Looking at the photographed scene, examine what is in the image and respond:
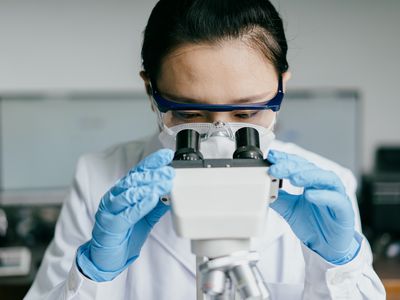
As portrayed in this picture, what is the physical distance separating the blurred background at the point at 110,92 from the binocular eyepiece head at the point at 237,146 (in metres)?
1.42

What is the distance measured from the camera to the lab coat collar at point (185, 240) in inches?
50.3

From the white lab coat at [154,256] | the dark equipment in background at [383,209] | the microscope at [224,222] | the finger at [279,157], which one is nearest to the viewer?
the microscope at [224,222]

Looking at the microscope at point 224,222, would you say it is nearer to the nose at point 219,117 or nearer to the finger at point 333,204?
the finger at point 333,204

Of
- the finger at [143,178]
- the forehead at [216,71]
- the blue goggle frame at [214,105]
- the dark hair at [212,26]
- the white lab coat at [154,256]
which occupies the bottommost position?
the white lab coat at [154,256]

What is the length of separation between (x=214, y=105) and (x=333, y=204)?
0.89 ft

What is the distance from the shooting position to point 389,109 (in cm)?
256

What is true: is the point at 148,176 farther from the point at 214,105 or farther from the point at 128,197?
the point at 214,105

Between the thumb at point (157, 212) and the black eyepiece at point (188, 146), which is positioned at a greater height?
the black eyepiece at point (188, 146)

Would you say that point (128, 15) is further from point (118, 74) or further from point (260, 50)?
point (260, 50)

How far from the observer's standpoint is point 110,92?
2400 mm

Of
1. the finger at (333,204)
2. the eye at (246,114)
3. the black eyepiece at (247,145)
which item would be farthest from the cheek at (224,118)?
the finger at (333,204)

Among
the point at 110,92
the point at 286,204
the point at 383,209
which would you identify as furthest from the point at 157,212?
the point at 383,209

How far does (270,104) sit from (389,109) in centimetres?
165

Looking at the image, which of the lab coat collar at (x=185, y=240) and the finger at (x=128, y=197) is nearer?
the finger at (x=128, y=197)
